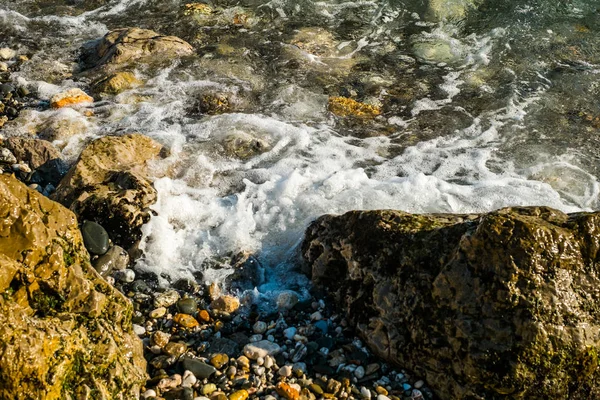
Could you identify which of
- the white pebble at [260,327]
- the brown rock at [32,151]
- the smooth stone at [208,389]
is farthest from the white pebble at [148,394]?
the brown rock at [32,151]

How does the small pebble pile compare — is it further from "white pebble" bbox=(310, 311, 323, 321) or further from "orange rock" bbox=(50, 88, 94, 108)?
"orange rock" bbox=(50, 88, 94, 108)

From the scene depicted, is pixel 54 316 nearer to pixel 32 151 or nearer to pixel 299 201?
pixel 299 201

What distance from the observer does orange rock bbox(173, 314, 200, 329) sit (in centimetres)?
508

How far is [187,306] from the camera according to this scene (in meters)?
5.27

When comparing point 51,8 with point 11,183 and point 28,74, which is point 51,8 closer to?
point 28,74

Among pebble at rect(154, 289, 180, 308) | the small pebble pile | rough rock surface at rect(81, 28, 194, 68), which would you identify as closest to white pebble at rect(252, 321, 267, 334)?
the small pebble pile

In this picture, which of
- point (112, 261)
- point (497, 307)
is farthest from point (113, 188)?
point (497, 307)

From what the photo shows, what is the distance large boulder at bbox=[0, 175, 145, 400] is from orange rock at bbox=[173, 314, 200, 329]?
75 centimetres

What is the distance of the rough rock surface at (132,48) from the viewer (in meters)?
10.5

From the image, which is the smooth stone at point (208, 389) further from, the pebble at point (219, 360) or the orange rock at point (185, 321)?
the orange rock at point (185, 321)

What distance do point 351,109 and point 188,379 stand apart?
6.26 m

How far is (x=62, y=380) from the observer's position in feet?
11.6

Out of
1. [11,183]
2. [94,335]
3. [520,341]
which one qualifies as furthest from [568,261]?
[11,183]

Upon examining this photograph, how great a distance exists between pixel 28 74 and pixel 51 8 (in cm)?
408
